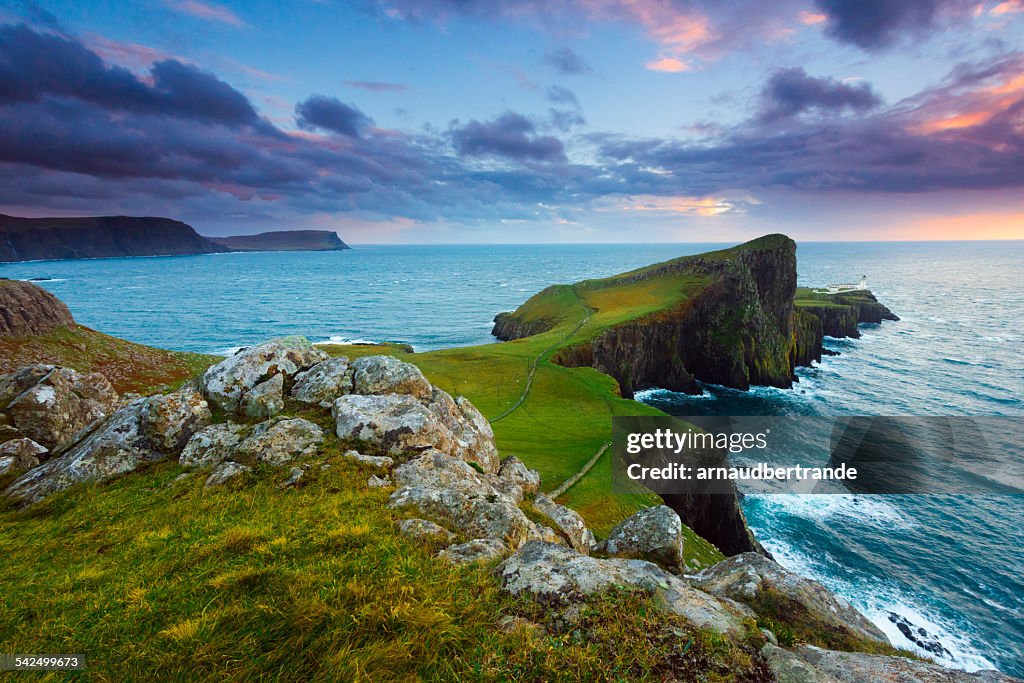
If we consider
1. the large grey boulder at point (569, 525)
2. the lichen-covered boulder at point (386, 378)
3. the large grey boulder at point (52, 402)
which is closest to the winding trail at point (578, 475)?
the large grey boulder at point (569, 525)

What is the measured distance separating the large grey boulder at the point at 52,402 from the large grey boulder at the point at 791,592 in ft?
78.3

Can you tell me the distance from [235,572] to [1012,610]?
52906 mm

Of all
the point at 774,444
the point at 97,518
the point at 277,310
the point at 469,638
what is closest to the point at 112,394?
the point at 97,518

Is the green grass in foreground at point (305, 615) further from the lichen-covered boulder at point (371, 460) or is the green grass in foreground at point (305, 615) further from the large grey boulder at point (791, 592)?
the large grey boulder at point (791, 592)

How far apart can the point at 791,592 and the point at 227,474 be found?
51.5 feet

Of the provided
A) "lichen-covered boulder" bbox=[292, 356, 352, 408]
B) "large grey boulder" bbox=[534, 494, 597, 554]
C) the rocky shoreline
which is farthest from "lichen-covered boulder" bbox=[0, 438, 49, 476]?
"large grey boulder" bbox=[534, 494, 597, 554]

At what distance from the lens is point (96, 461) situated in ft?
42.7

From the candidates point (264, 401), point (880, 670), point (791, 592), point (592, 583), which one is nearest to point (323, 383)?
point (264, 401)

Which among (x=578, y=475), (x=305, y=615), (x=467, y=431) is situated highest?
(x=305, y=615)

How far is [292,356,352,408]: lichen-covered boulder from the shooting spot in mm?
16047

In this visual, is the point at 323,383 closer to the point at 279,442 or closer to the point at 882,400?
the point at 279,442

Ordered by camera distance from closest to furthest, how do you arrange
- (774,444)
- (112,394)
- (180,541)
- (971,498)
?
(180,541) < (112,394) < (971,498) < (774,444)

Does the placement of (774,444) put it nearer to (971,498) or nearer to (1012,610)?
(971,498)

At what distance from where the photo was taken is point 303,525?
9.70 m
